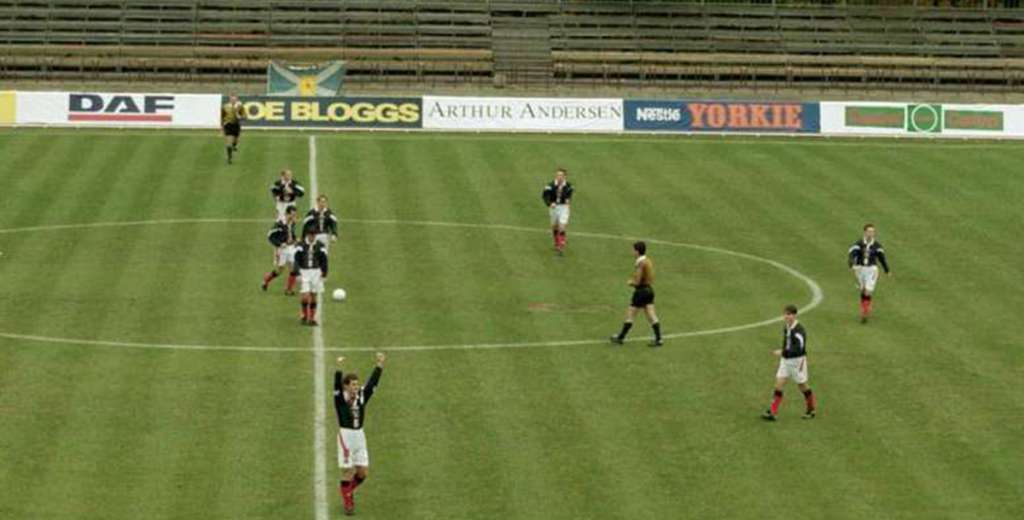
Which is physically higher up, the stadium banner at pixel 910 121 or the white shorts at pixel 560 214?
the stadium banner at pixel 910 121

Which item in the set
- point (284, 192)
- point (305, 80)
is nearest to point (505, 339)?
point (284, 192)

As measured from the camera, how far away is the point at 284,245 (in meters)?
50.1

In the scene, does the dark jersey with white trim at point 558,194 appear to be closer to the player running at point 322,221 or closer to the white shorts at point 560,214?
the white shorts at point 560,214

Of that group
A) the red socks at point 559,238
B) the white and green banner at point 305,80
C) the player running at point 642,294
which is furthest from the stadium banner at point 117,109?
the player running at point 642,294

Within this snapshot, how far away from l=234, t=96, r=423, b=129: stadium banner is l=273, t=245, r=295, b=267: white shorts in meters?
31.7

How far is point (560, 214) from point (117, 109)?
29617 millimetres

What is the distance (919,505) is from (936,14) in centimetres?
8027

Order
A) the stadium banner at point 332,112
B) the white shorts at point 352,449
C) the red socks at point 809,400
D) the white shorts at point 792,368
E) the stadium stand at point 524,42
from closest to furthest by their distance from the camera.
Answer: the white shorts at point 352,449, the white shorts at point 792,368, the red socks at point 809,400, the stadium banner at point 332,112, the stadium stand at point 524,42

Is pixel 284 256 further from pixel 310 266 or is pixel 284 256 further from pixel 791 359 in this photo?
pixel 791 359

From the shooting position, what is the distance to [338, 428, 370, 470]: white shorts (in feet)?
106

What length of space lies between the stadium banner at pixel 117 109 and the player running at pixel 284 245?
3164cm

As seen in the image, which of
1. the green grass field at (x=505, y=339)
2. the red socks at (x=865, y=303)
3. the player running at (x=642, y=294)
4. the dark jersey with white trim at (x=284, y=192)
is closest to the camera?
the green grass field at (x=505, y=339)

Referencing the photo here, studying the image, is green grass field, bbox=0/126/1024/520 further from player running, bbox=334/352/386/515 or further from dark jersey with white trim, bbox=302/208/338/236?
dark jersey with white trim, bbox=302/208/338/236

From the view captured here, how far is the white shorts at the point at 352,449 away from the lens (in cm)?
3225
